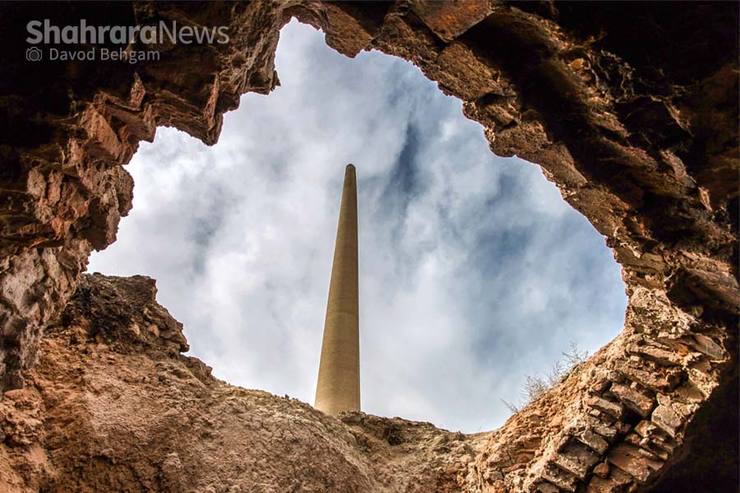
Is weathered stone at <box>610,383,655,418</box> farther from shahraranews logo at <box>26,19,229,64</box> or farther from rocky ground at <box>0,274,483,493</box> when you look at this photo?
shahraranews logo at <box>26,19,229,64</box>

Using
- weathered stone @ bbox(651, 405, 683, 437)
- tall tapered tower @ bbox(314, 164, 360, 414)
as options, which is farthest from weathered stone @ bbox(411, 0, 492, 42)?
tall tapered tower @ bbox(314, 164, 360, 414)

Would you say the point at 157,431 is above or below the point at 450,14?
below

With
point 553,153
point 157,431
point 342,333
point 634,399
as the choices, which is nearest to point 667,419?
point 634,399

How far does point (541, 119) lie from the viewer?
4625 mm

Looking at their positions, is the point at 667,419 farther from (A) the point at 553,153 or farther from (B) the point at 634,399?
(A) the point at 553,153

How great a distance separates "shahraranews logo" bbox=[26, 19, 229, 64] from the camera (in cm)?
370

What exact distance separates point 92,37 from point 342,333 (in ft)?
40.2

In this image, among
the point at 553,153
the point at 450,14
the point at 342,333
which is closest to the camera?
the point at 450,14

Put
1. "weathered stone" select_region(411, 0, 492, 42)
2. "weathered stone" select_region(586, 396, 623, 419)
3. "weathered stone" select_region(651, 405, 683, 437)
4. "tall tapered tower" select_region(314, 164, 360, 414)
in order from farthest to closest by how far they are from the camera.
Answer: "tall tapered tower" select_region(314, 164, 360, 414), "weathered stone" select_region(586, 396, 623, 419), "weathered stone" select_region(651, 405, 683, 437), "weathered stone" select_region(411, 0, 492, 42)

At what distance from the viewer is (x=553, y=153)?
487 centimetres

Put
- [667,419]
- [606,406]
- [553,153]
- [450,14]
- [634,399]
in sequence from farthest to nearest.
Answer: [606,406] < [634,399] < [667,419] < [553,153] < [450,14]

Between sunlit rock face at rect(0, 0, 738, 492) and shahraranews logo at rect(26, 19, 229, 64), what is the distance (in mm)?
70

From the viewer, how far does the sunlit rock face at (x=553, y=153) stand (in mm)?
3711

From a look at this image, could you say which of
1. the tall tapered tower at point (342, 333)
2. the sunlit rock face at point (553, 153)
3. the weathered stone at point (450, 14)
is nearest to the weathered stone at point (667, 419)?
the sunlit rock face at point (553, 153)
